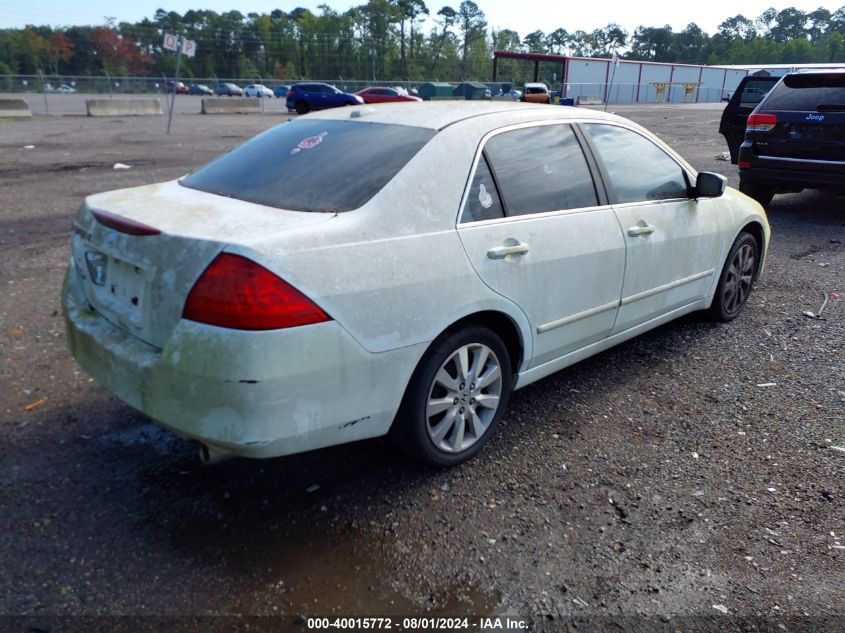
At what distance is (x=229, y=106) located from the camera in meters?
34.3

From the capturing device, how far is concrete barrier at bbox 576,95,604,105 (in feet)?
156

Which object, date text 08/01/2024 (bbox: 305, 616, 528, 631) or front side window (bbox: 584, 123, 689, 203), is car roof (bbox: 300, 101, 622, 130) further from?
date text 08/01/2024 (bbox: 305, 616, 528, 631)

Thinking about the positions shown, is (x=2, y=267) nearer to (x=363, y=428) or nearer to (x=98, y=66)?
(x=363, y=428)

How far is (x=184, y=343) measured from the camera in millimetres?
2389

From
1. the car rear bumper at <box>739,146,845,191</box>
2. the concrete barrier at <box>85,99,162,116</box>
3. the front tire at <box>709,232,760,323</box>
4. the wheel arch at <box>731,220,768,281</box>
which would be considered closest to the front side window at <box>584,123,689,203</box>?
the front tire at <box>709,232,760,323</box>

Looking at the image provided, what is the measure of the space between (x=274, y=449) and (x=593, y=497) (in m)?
1.44

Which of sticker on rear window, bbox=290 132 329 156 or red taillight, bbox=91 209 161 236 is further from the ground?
sticker on rear window, bbox=290 132 329 156

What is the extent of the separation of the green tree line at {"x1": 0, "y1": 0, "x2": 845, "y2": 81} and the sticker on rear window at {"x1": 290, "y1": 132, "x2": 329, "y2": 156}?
8162 centimetres

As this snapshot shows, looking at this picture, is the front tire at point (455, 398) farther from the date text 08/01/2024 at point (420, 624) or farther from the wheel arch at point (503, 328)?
the date text 08/01/2024 at point (420, 624)

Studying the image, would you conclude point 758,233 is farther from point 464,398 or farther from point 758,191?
point 758,191

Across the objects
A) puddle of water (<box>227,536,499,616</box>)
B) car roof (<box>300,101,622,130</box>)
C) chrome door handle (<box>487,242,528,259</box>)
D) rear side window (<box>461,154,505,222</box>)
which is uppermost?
car roof (<box>300,101,622,130</box>)

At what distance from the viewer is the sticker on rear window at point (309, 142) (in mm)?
3295

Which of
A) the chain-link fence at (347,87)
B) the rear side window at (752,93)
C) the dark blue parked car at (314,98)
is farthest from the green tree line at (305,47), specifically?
the rear side window at (752,93)

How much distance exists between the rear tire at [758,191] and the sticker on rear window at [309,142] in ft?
24.0
